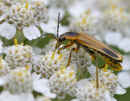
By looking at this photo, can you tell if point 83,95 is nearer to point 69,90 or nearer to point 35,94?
point 69,90

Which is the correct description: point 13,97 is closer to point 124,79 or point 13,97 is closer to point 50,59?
point 50,59

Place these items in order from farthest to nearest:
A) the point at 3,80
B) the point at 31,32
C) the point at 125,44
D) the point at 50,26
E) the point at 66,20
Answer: the point at 66,20
the point at 125,44
the point at 50,26
the point at 31,32
the point at 3,80

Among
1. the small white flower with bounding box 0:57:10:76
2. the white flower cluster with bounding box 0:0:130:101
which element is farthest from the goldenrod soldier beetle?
the small white flower with bounding box 0:57:10:76

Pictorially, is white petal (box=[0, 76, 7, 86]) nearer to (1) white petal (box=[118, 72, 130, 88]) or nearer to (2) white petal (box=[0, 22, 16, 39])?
(2) white petal (box=[0, 22, 16, 39])

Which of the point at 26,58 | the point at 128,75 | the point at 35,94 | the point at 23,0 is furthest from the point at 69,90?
the point at 23,0

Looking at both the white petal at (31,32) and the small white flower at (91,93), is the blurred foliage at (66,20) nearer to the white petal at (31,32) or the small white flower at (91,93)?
the white petal at (31,32)

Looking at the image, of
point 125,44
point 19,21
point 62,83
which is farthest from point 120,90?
point 19,21
